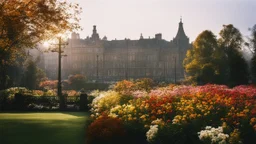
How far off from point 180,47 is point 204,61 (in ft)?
158

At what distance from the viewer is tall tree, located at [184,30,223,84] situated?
166 feet

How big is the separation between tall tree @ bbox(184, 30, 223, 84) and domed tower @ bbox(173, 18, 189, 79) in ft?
137

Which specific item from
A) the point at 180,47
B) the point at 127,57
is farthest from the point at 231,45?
the point at 127,57

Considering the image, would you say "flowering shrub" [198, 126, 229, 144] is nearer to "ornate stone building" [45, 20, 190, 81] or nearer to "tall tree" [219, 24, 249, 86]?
"tall tree" [219, 24, 249, 86]

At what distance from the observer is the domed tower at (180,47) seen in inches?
3984

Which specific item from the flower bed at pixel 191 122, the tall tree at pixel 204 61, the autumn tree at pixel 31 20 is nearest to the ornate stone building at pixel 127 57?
the tall tree at pixel 204 61

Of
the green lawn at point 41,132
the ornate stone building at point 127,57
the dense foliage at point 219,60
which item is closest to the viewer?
the green lawn at point 41,132

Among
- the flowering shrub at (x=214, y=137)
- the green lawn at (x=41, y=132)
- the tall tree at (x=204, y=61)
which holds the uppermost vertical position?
the tall tree at (x=204, y=61)

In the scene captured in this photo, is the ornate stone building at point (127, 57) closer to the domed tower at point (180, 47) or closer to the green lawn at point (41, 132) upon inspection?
the domed tower at point (180, 47)

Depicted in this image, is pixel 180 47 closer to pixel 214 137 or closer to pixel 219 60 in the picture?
pixel 219 60

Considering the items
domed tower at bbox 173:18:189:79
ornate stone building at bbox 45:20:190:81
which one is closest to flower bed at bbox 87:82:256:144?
ornate stone building at bbox 45:20:190:81

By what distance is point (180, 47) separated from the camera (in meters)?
102

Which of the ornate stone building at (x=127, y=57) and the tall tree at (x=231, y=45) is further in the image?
the ornate stone building at (x=127, y=57)

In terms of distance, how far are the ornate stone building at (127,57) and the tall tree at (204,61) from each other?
42083 millimetres
